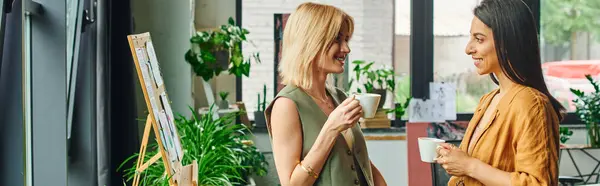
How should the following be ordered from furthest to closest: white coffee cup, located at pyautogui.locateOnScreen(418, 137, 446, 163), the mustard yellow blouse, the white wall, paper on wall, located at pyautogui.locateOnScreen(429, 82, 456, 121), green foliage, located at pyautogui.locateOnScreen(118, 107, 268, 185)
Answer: paper on wall, located at pyautogui.locateOnScreen(429, 82, 456, 121) < the white wall < green foliage, located at pyautogui.locateOnScreen(118, 107, 268, 185) < white coffee cup, located at pyautogui.locateOnScreen(418, 137, 446, 163) < the mustard yellow blouse

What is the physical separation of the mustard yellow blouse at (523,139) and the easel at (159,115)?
1169 mm

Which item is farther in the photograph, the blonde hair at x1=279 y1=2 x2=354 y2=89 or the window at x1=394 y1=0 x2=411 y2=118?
the window at x1=394 y1=0 x2=411 y2=118

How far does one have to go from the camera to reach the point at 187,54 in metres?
5.26

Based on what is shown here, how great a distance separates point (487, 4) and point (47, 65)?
210cm

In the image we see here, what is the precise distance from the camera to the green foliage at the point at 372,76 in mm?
5605

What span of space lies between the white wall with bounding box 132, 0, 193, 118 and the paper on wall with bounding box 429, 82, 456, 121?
1.72 metres

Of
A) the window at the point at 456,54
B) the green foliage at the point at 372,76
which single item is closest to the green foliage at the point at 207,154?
the green foliage at the point at 372,76

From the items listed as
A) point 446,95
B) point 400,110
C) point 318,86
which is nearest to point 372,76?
point 400,110

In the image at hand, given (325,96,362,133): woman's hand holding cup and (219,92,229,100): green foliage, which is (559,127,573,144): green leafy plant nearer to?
(219,92,229,100): green foliage

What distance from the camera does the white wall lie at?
207 inches

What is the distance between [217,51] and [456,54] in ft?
5.70

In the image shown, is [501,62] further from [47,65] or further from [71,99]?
A: [71,99]

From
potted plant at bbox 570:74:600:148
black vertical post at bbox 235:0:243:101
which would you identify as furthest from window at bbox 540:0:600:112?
black vertical post at bbox 235:0:243:101

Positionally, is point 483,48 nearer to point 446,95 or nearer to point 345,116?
point 345,116
